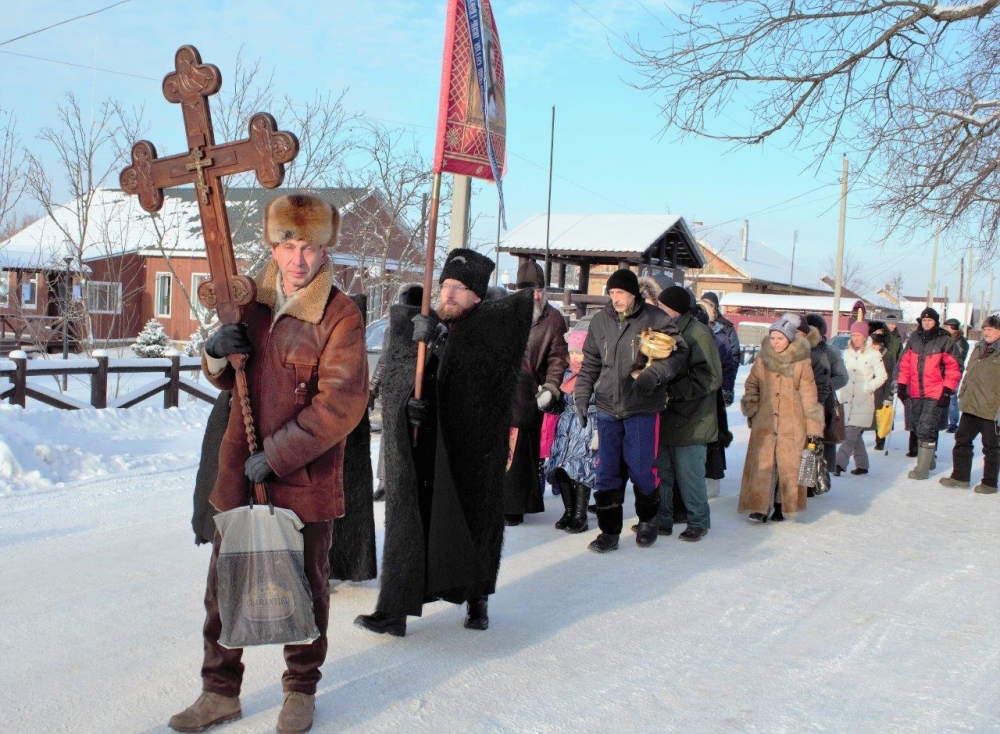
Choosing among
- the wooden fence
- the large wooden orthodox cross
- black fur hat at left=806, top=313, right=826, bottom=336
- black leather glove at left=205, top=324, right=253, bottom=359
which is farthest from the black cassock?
the wooden fence

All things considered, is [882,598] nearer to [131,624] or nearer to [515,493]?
[515,493]

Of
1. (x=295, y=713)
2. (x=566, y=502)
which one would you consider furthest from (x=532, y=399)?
(x=295, y=713)

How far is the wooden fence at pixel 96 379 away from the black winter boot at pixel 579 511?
6.04 meters

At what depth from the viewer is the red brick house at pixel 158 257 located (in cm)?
2000

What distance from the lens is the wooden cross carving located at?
3062 millimetres

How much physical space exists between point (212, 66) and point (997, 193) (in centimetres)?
949

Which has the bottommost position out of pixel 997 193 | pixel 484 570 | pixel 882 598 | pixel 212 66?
pixel 882 598

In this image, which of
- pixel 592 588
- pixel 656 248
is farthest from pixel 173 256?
pixel 592 588

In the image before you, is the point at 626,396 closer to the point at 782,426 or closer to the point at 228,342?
the point at 782,426

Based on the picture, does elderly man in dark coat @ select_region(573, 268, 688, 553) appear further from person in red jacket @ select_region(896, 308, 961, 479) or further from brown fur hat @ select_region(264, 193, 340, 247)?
person in red jacket @ select_region(896, 308, 961, 479)

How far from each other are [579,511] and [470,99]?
3.47 m

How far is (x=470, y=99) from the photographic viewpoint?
183 inches

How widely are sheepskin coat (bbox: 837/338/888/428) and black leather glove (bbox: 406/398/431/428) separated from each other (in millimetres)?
7666

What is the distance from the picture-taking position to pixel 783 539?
23.1ft
